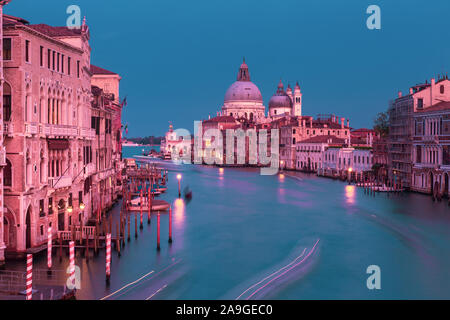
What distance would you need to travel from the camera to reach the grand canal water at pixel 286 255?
519 inches

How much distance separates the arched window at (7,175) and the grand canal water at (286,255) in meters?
2.20

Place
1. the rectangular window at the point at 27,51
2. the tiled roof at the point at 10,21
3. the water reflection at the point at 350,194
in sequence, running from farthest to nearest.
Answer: the water reflection at the point at 350,194 < the rectangular window at the point at 27,51 < the tiled roof at the point at 10,21

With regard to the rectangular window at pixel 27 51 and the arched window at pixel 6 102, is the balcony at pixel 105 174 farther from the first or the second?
the rectangular window at pixel 27 51

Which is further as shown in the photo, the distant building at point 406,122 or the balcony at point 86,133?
the distant building at point 406,122

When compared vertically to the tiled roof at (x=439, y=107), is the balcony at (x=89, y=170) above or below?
below

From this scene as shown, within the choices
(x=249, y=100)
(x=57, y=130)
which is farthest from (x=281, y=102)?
(x=57, y=130)

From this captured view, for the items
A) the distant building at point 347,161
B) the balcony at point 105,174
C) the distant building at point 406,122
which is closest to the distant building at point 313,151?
the distant building at point 347,161

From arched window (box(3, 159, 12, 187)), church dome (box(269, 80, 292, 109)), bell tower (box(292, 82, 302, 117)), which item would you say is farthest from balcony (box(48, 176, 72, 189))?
bell tower (box(292, 82, 302, 117))

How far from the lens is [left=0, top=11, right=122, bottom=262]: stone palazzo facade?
1322 centimetres

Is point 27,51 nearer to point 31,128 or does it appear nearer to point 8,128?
point 31,128

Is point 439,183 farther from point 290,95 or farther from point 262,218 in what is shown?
point 290,95

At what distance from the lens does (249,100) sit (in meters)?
107
